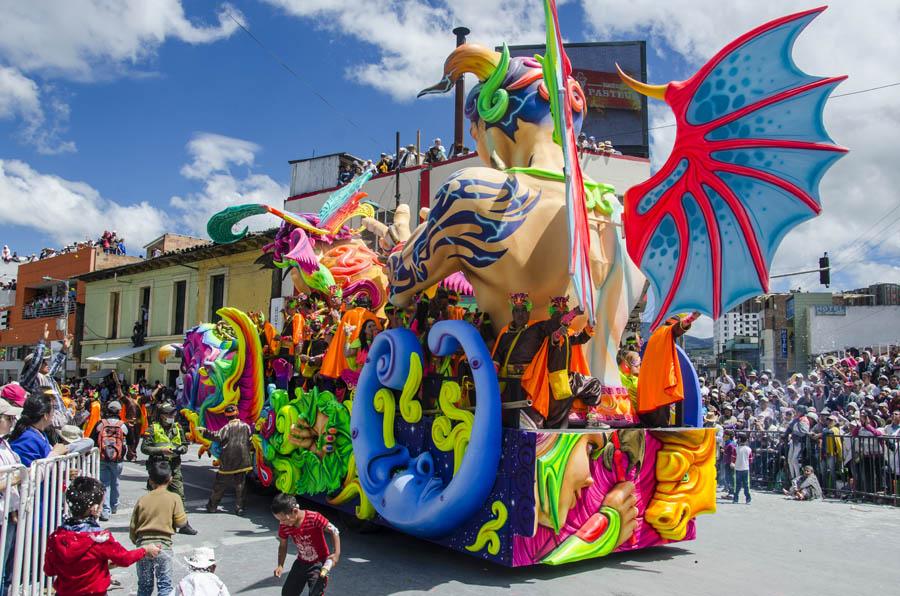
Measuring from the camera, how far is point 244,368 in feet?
31.1

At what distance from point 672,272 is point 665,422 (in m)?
1.68

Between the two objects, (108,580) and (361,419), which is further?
(361,419)

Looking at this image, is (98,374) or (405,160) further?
(98,374)

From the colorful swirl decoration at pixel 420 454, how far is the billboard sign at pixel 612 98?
659 inches

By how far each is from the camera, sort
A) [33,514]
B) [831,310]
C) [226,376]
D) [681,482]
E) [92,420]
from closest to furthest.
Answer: [33,514]
[681,482]
[226,376]
[92,420]
[831,310]

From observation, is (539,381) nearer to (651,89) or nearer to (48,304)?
(651,89)

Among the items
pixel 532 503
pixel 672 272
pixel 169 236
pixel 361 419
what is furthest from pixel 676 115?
pixel 169 236

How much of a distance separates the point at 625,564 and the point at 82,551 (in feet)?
14.2

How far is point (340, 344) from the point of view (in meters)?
7.63

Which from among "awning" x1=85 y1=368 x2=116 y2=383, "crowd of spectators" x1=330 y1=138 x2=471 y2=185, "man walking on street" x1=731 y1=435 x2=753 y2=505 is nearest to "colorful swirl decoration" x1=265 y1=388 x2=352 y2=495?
"man walking on street" x1=731 y1=435 x2=753 y2=505

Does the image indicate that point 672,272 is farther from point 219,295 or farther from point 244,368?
point 219,295

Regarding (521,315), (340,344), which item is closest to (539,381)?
(521,315)

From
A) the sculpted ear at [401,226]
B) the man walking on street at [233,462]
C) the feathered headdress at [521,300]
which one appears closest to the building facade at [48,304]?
the man walking on street at [233,462]

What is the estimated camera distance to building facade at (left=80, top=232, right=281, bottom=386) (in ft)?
74.2
